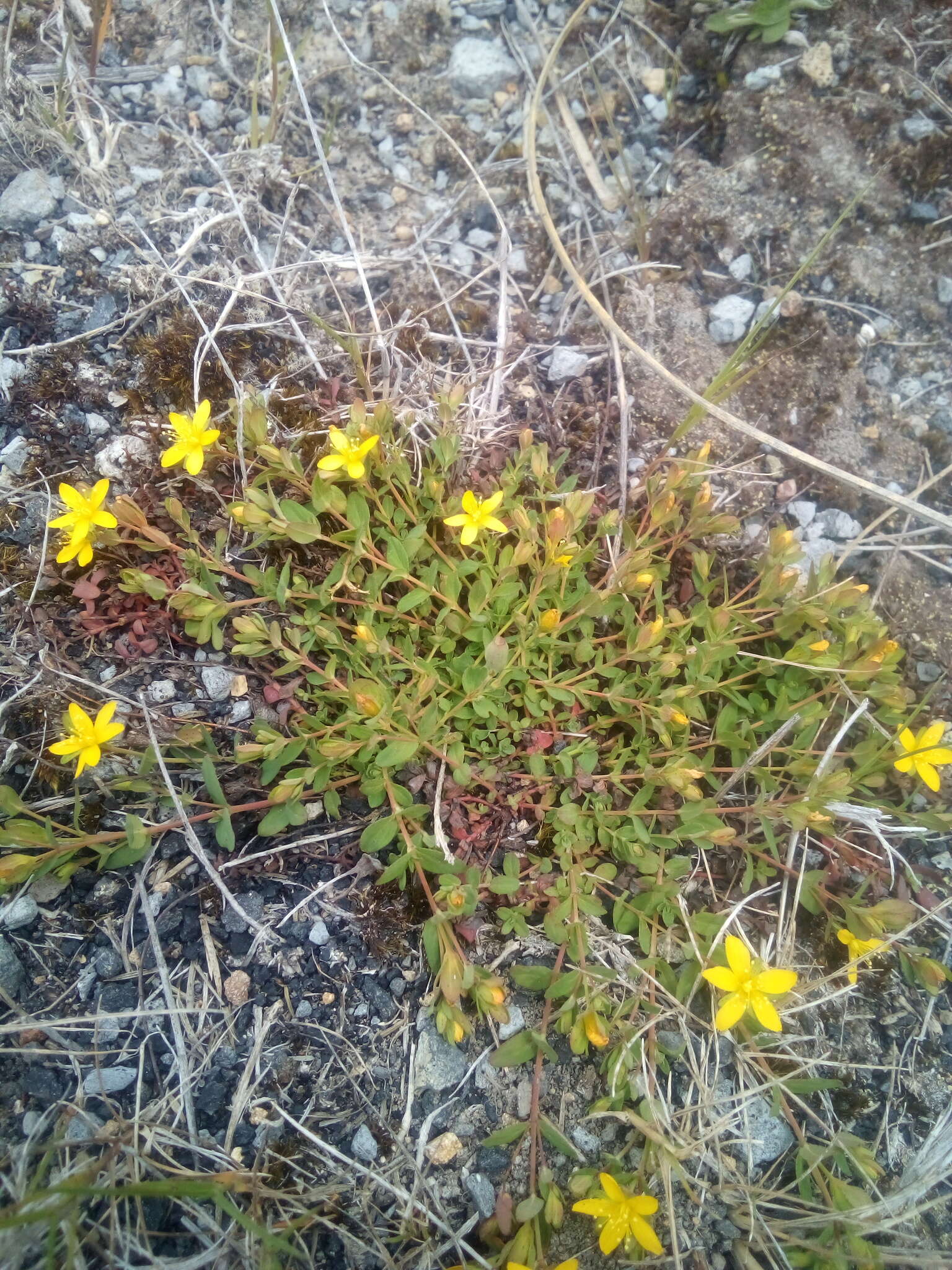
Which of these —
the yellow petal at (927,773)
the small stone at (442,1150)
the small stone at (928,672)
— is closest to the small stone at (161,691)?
the small stone at (442,1150)

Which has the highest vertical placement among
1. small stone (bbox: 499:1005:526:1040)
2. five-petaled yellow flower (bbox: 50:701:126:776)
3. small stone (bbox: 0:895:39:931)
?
five-petaled yellow flower (bbox: 50:701:126:776)

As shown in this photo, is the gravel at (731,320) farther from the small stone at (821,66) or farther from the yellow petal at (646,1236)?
the yellow petal at (646,1236)

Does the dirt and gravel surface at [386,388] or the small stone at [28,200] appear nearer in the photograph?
the dirt and gravel surface at [386,388]

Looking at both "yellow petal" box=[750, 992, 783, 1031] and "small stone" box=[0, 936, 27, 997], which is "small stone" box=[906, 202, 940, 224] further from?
"small stone" box=[0, 936, 27, 997]

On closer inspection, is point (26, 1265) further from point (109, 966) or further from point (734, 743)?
point (734, 743)

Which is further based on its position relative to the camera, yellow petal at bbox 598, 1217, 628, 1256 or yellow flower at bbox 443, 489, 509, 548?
yellow flower at bbox 443, 489, 509, 548

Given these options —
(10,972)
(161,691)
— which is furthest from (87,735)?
(10,972)

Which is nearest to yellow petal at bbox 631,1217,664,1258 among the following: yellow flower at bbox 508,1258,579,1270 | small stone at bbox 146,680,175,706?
yellow flower at bbox 508,1258,579,1270
